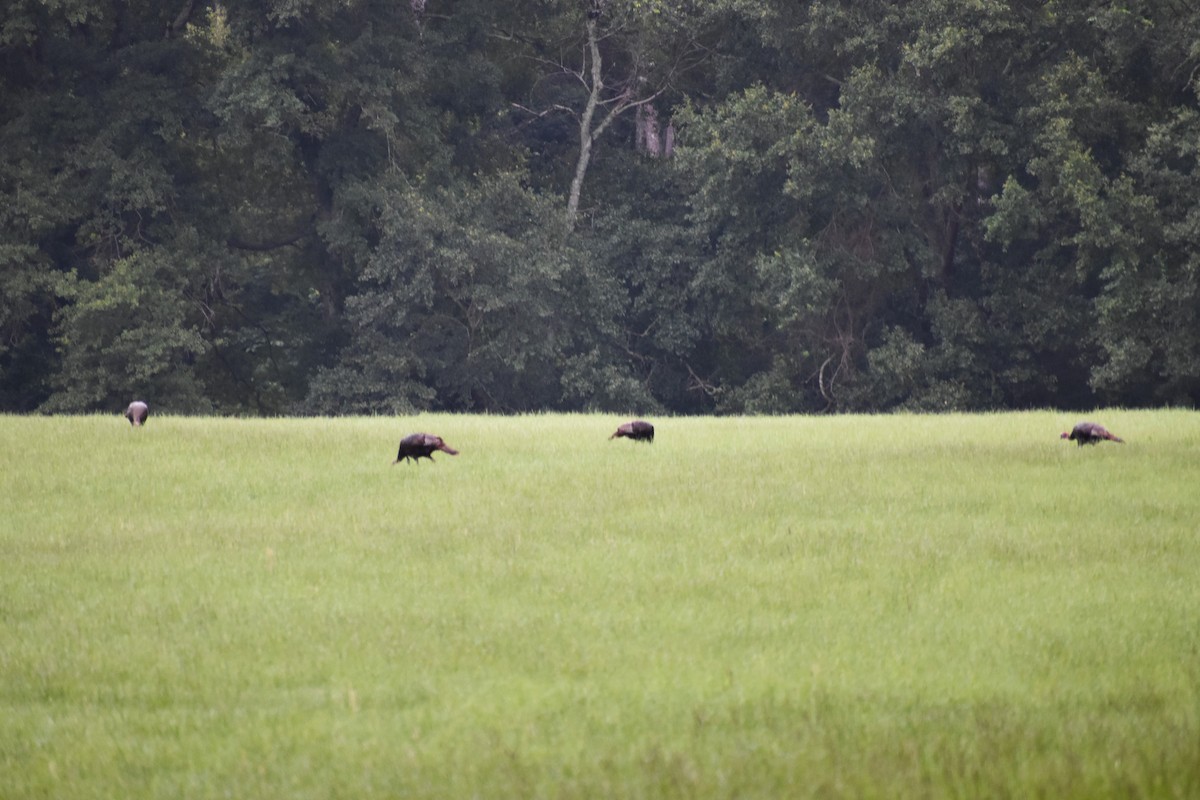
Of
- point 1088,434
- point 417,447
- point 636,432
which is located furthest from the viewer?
point 636,432

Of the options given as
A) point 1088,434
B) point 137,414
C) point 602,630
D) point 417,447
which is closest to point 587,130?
point 137,414

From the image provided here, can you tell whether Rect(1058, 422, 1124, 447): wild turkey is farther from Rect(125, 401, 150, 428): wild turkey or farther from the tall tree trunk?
the tall tree trunk

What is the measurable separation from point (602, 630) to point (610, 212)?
33083mm

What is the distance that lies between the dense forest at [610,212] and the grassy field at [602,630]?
19611 mm

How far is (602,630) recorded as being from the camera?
8.44 m

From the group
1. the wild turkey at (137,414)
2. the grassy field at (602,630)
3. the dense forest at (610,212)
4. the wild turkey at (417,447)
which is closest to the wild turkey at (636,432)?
Answer: the grassy field at (602,630)

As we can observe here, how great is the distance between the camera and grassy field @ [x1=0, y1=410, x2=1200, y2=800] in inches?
246

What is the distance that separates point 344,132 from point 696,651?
107 feet

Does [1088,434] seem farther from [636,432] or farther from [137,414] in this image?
[137,414]

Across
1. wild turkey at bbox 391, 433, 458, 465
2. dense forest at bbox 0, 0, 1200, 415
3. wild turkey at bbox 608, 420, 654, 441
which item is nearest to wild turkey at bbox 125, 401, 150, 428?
wild turkey at bbox 391, 433, 458, 465

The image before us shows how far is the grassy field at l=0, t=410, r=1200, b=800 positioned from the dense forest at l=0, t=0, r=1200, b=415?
19611mm

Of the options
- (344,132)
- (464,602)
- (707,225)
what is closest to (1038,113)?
(707,225)

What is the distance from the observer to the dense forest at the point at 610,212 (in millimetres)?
34125

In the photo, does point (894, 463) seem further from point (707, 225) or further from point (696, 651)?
point (707, 225)
